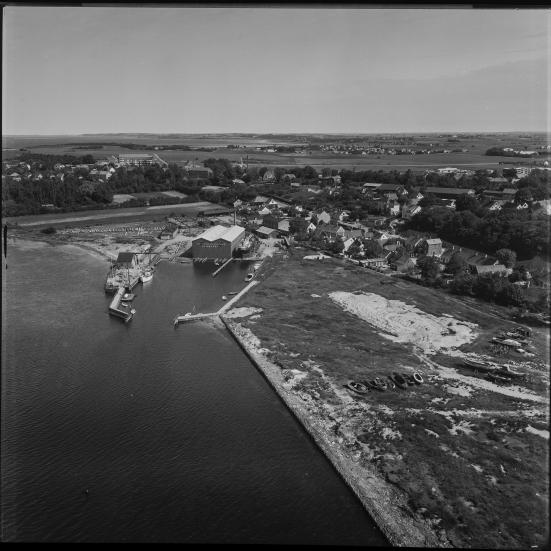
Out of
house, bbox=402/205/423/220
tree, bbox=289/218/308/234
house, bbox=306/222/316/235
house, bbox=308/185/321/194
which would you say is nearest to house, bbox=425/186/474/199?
house, bbox=402/205/423/220

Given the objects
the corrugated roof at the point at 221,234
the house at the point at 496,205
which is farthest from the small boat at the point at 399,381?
the house at the point at 496,205

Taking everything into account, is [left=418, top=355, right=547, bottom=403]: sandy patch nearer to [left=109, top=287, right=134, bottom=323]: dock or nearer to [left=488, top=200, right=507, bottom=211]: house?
[left=109, top=287, right=134, bottom=323]: dock

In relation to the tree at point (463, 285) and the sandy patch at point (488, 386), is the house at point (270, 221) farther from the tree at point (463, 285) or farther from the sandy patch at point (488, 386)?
the sandy patch at point (488, 386)

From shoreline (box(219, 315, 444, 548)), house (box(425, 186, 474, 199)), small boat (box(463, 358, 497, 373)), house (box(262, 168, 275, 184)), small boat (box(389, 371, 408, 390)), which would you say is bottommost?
shoreline (box(219, 315, 444, 548))

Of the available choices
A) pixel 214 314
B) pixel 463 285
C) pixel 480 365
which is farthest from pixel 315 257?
pixel 480 365

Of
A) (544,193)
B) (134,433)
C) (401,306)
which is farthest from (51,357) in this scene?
(544,193)

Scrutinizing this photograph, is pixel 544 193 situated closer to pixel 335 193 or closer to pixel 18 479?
pixel 335 193

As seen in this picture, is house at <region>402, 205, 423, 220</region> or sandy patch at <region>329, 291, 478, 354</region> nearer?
sandy patch at <region>329, 291, 478, 354</region>
